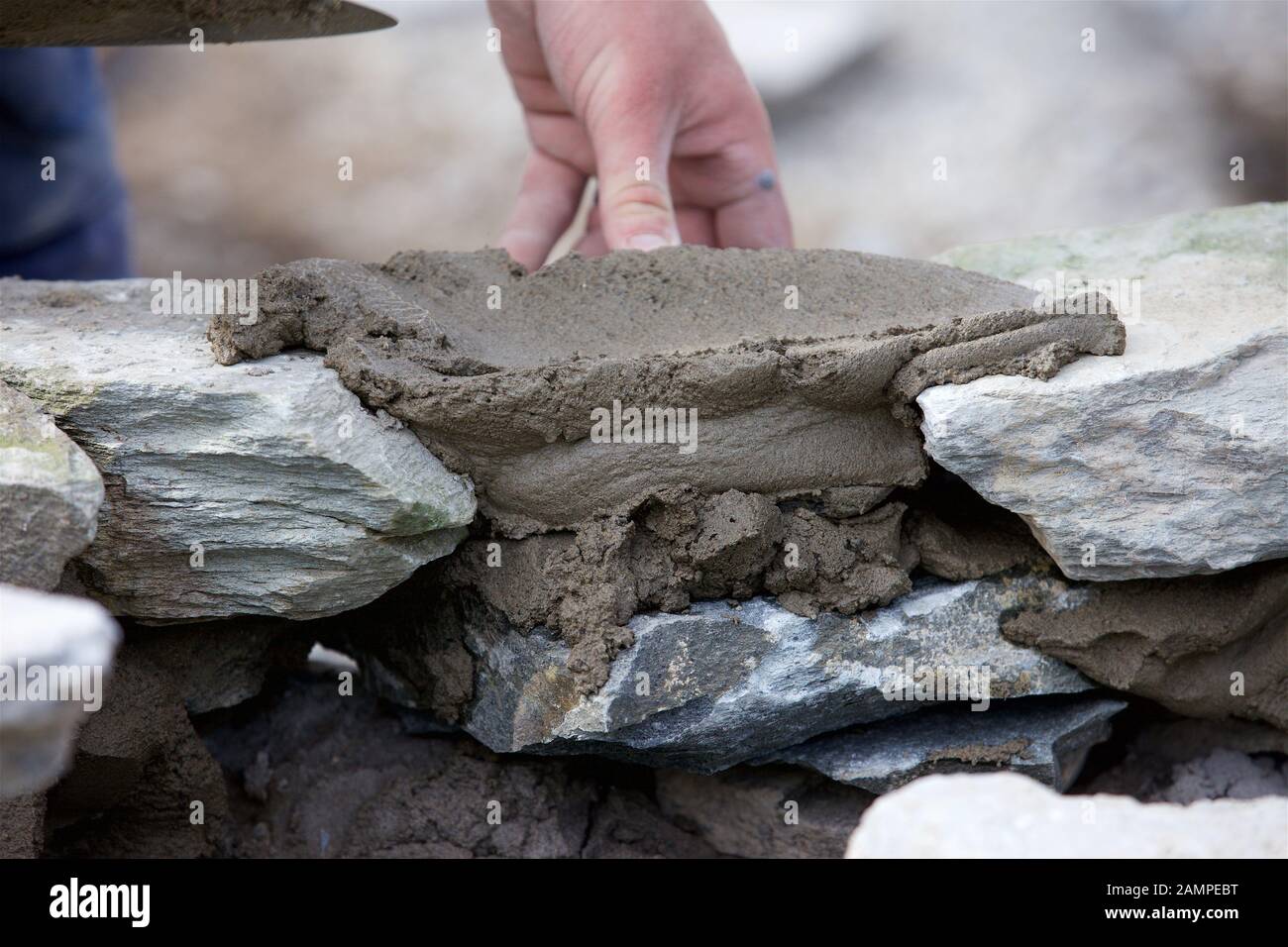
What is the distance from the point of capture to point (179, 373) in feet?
7.04

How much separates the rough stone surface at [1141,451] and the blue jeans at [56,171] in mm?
3519

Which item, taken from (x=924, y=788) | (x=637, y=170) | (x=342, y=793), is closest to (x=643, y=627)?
Answer: (x=924, y=788)

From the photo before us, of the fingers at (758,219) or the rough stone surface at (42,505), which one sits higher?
the fingers at (758,219)

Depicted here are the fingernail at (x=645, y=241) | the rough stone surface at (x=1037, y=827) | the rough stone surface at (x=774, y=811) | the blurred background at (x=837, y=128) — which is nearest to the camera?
the rough stone surface at (x=1037, y=827)

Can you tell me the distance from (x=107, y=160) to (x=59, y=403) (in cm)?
327

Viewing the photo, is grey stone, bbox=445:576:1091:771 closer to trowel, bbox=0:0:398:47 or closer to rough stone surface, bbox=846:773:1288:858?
rough stone surface, bbox=846:773:1288:858

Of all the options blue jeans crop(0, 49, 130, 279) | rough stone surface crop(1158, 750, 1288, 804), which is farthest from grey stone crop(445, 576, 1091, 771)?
blue jeans crop(0, 49, 130, 279)

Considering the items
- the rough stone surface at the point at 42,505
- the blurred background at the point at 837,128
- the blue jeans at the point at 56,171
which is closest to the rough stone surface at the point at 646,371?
the rough stone surface at the point at 42,505

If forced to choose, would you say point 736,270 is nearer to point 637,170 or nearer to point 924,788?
point 637,170

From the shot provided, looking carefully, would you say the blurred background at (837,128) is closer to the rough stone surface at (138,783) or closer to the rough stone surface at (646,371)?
the rough stone surface at (646,371)

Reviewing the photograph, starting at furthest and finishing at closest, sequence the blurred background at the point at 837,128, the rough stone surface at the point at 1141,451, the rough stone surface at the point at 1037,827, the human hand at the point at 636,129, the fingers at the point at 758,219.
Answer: the blurred background at the point at 837,128, the fingers at the point at 758,219, the human hand at the point at 636,129, the rough stone surface at the point at 1141,451, the rough stone surface at the point at 1037,827

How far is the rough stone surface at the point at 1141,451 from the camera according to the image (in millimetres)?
2168

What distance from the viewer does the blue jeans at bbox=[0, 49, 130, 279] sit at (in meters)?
4.24

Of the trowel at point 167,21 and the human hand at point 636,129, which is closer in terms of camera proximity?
the trowel at point 167,21
